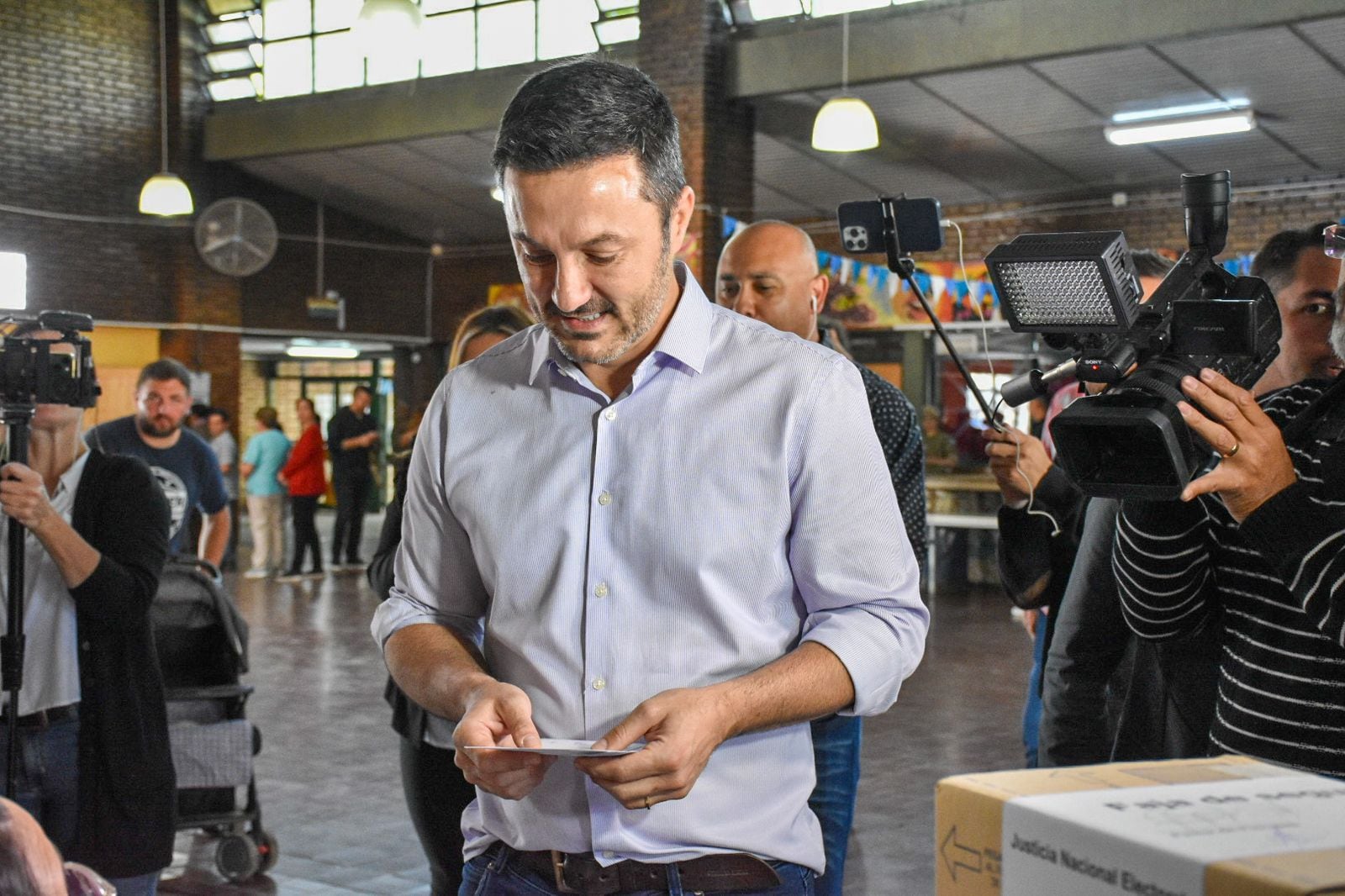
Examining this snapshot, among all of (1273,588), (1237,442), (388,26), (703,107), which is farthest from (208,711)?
(703,107)

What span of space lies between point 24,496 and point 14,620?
0.26m

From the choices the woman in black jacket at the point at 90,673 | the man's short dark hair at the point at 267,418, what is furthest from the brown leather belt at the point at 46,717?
the man's short dark hair at the point at 267,418

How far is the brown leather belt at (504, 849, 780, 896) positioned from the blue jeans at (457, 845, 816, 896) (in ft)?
0.04

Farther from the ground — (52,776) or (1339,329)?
(1339,329)

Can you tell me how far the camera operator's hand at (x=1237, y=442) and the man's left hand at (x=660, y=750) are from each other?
1.98ft

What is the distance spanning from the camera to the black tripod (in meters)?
2.89

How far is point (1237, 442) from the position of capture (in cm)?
158

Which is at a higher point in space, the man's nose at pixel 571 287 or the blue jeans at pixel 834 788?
the man's nose at pixel 571 287

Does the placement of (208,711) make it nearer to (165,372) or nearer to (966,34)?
(165,372)

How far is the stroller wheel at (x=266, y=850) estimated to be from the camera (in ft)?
14.9

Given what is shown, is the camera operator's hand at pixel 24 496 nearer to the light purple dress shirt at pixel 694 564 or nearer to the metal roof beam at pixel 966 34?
the light purple dress shirt at pixel 694 564

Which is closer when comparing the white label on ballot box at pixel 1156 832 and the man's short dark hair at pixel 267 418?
the white label on ballot box at pixel 1156 832

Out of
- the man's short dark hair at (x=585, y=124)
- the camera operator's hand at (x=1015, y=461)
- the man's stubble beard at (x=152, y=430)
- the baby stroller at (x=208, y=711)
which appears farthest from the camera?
the man's stubble beard at (x=152, y=430)

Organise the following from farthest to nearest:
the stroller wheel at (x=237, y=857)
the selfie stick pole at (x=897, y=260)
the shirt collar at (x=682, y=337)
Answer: the stroller wheel at (x=237, y=857)
the selfie stick pole at (x=897, y=260)
the shirt collar at (x=682, y=337)
